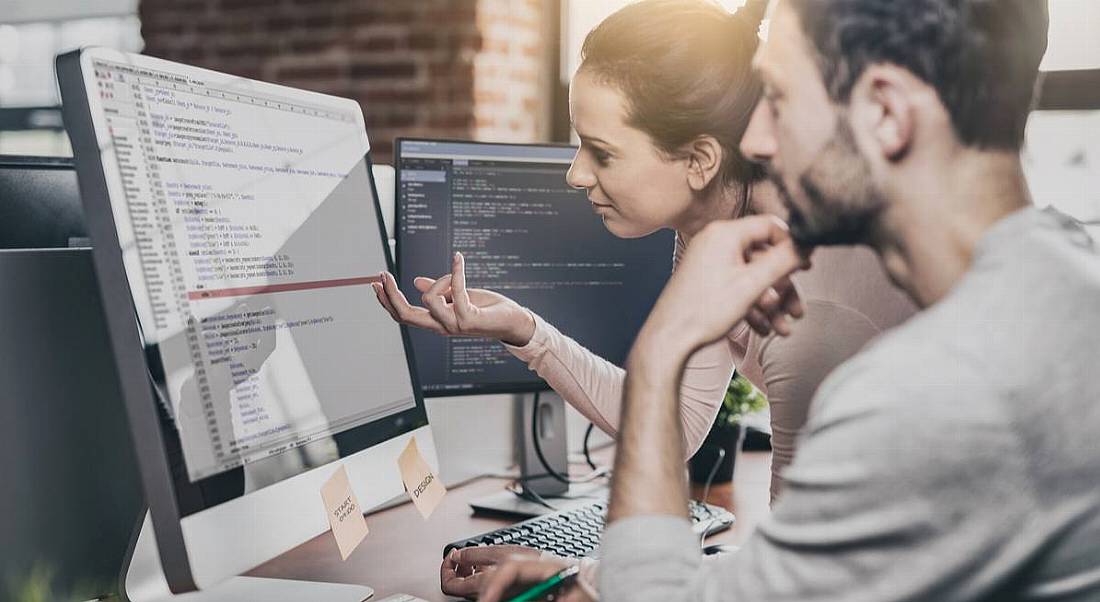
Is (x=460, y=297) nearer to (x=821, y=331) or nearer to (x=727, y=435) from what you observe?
(x=821, y=331)

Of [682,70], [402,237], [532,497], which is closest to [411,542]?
[532,497]

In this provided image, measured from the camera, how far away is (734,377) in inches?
62.7

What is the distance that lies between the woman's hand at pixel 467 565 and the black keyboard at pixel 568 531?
47 millimetres

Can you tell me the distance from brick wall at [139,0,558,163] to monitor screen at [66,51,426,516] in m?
2.17

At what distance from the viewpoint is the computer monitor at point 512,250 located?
1.36 meters

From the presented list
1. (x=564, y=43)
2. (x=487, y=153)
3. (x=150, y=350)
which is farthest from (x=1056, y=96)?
(x=150, y=350)

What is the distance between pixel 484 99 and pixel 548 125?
313 millimetres

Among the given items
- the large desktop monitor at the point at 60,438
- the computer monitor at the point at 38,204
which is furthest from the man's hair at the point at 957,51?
the computer monitor at the point at 38,204

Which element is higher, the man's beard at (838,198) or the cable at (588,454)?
the man's beard at (838,198)

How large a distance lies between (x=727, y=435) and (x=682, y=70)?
2.12 feet

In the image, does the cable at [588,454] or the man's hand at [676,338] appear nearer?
the man's hand at [676,338]

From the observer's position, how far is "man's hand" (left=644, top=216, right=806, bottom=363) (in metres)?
0.73

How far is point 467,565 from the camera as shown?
40.6 inches

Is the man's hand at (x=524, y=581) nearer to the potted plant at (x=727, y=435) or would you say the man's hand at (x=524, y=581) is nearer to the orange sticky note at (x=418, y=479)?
the orange sticky note at (x=418, y=479)
